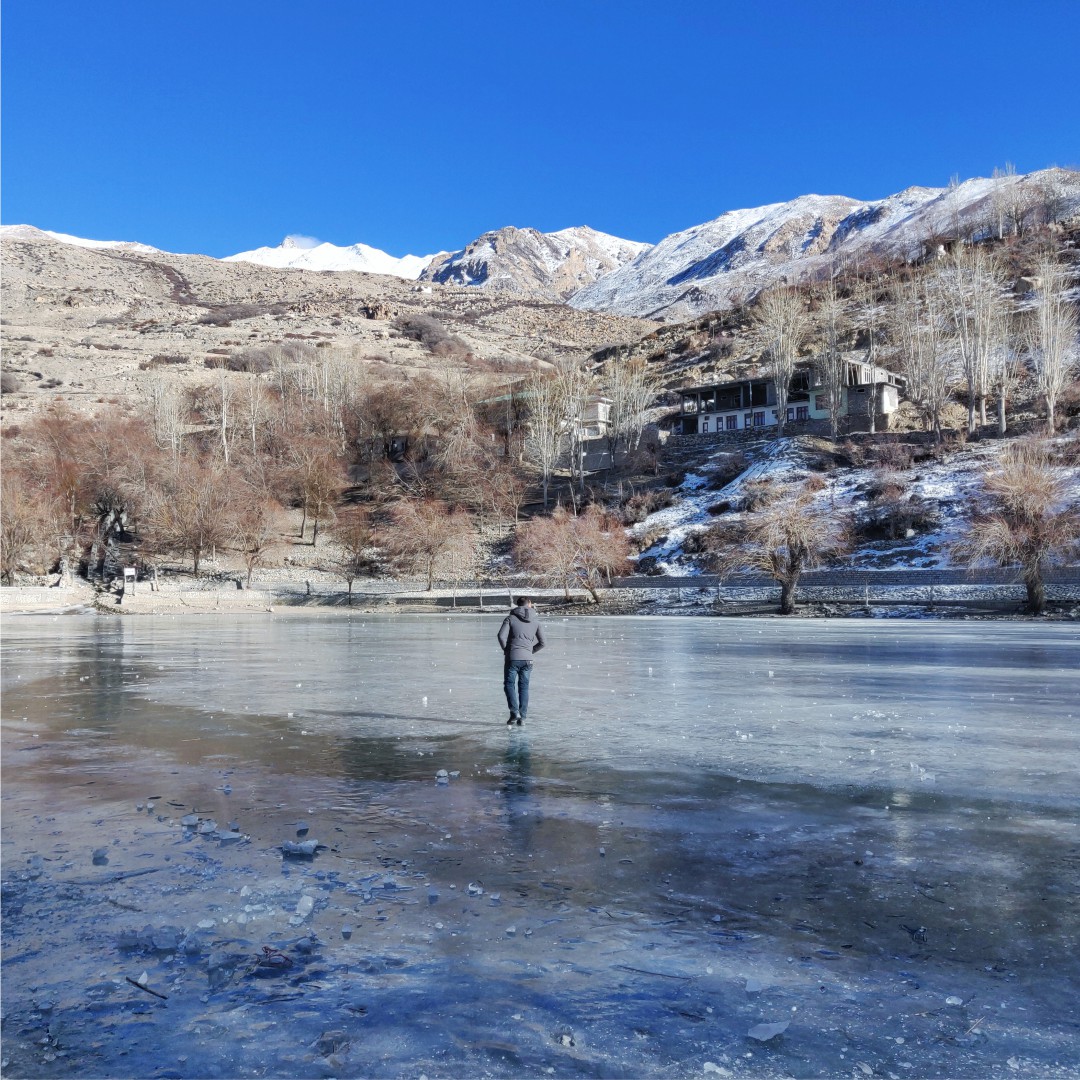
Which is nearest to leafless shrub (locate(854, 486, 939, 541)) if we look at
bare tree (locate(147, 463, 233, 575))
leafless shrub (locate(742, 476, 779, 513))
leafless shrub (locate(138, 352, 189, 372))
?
leafless shrub (locate(742, 476, 779, 513))

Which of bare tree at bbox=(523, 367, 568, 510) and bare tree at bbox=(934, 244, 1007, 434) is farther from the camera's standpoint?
bare tree at bbox=(523, 367, 568, 510)

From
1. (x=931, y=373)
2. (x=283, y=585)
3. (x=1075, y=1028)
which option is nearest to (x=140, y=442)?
(x=283, y=585)

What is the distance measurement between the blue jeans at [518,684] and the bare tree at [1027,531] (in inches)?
1417

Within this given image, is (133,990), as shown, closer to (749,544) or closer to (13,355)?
(749,544)

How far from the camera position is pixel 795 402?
3649 inches

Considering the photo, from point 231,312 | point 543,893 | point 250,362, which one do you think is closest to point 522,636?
point 543,893

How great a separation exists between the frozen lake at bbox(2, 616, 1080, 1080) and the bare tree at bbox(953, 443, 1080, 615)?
31.8 metres

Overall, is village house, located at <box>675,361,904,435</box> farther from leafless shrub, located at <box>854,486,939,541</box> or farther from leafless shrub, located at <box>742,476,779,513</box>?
leafless shrub, located at <box>854,486,939,541</box>

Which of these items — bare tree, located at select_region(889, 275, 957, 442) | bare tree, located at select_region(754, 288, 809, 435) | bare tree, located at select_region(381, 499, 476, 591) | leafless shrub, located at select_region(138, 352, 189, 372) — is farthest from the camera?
leafless shrub, located at select_region(138, 352, 189, 372)

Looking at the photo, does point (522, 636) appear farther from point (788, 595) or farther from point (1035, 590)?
point (788, 595)

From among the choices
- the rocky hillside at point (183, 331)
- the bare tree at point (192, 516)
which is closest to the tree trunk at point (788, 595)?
the bare tree at point (192, 516)

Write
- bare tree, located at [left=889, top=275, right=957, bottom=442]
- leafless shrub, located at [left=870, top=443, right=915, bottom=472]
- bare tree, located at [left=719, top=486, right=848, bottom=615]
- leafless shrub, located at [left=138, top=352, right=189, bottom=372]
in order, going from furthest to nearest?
1. leafless shrub, located at [left=138, top=352, right=189, bottom=372]
2. bare tree, located at [left=889, top=275, right=957, bottom=442]
3. leafless shrub, located at [left=870, top=443, right=915, bottom=472]
4. bare tree, located at [left=719, top=486, right=848, bottom=615]

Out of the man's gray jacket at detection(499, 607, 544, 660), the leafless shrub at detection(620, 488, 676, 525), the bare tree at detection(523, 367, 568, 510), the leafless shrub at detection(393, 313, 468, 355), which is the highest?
the leafless shrub at detection(393, 313, 468, 355)

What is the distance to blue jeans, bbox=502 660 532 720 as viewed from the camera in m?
12.5
